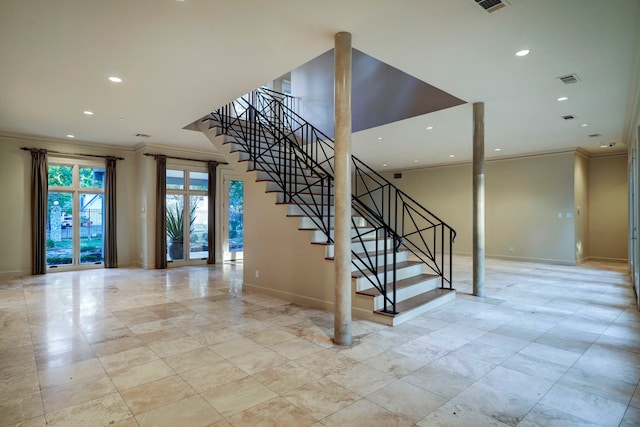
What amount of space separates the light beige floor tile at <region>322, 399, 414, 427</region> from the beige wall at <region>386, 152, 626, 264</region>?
872 centimetres

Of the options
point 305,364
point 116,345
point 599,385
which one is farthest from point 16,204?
point 599,385

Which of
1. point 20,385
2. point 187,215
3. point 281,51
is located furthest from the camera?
point 187,215

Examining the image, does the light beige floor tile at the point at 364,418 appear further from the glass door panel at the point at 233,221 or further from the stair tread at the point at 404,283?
the glass door panel at the point at 233,221

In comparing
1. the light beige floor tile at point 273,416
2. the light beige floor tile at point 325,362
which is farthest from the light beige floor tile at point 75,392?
the light beige floor tile at point 325,362

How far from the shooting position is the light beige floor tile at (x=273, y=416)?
2102 mm

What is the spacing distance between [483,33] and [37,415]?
4737 millimetres

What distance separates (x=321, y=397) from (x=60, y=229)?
26.6 ft

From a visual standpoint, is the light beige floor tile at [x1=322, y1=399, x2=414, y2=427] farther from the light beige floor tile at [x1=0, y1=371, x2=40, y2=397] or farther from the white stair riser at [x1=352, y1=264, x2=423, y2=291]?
the light beige floor tile at [x1=0, y1=371, x2=40, y2=397]

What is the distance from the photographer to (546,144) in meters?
8.19

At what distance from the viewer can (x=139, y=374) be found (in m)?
2.77

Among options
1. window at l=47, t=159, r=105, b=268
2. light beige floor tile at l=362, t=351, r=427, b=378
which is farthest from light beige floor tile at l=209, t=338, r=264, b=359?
window at l=47, t=159, r=105, b=268

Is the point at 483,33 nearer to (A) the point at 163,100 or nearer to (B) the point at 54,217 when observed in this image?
(A) the point at 163,100

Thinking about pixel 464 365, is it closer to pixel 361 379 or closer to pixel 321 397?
pixel 361 379

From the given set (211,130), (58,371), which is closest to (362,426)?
(58,371)
